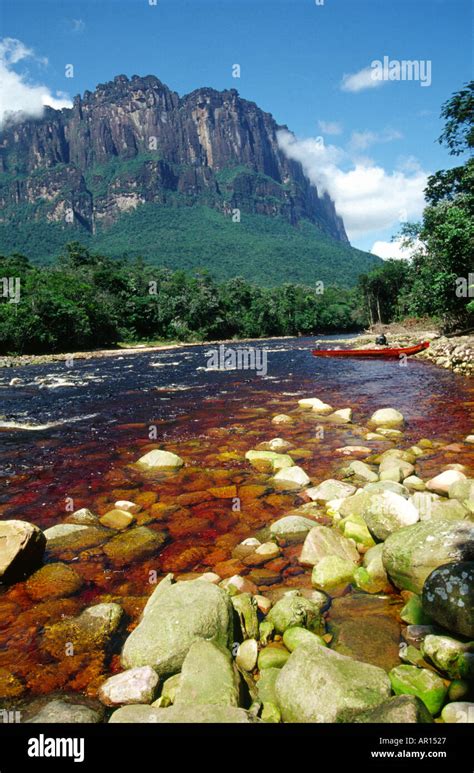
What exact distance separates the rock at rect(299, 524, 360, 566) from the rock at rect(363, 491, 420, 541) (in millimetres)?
386

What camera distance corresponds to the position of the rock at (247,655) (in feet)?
11.5

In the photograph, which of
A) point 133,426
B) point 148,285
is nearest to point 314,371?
point 133,426

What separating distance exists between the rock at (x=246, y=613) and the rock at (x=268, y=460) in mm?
4051

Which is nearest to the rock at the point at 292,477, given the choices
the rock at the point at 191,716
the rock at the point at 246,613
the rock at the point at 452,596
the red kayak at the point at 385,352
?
the rock at the point at 246,613

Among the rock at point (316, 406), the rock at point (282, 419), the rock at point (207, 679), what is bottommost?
the rock at point (207, 679)

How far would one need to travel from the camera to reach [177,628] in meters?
3.56

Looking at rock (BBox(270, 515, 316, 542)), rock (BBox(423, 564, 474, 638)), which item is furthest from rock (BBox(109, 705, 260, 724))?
rock (BBox(270, 515, 316, 542))

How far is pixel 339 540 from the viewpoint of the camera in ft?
16.6

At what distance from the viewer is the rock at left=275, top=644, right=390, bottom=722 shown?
278cm

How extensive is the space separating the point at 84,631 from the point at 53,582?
102 centimetres

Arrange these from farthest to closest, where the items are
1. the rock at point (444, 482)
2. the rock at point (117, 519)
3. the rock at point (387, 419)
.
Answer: the rock at point (387, 419)
the rock at point (444, 482)
the rock at point (117, 519)

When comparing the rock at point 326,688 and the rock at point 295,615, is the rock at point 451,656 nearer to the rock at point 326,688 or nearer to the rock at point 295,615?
the rock at point 326,688

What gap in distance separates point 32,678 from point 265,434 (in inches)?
310
